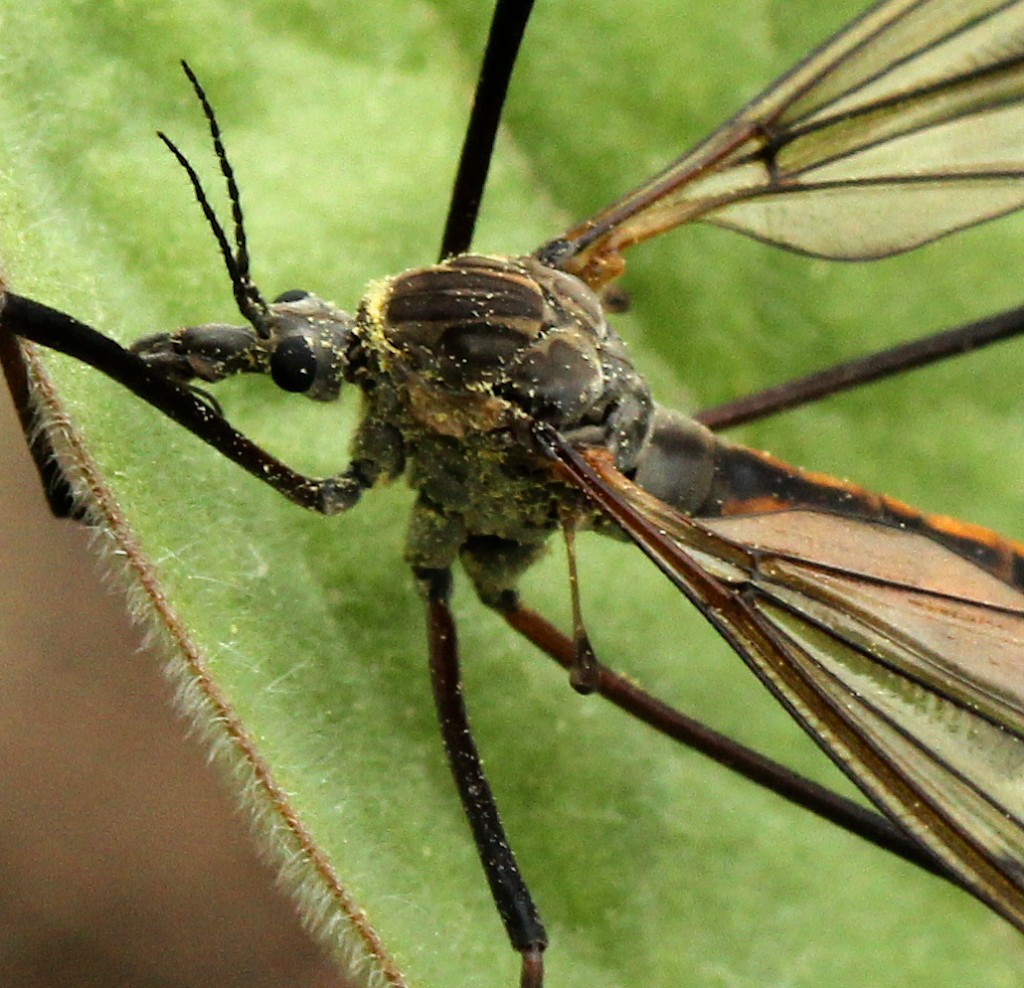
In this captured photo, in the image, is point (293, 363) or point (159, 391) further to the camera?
point (293, 363)

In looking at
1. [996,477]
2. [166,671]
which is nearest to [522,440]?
[166,671]

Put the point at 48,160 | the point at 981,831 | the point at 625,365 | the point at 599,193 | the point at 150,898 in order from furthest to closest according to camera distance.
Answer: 1. the point at 150,898
2. the point at 599,193
3. the point at 625,365
4. the point at 48,160
5. the point at 981,831

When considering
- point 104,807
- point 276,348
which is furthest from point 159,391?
point 104,807

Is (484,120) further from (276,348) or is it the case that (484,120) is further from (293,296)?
(276,348)

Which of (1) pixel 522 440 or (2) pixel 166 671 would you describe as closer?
(2) pixel 166 671

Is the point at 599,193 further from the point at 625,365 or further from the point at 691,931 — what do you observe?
the point at 691,931

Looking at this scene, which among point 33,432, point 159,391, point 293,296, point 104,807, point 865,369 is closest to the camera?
point 159,391

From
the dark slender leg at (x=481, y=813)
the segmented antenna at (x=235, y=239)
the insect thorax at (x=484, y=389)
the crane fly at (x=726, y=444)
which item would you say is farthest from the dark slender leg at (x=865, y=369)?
the segmented antenna at (x=235, y=239)
